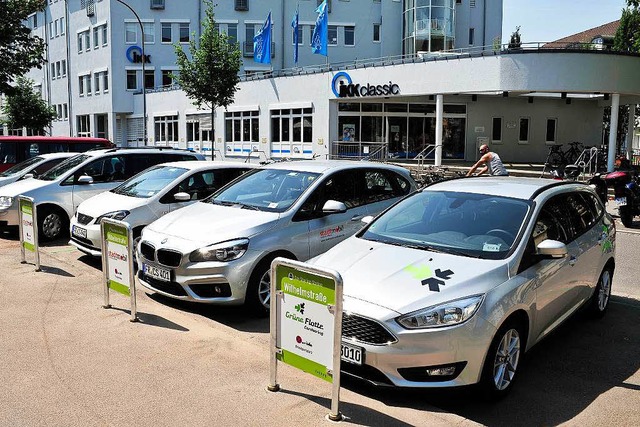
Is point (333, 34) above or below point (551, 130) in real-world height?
above

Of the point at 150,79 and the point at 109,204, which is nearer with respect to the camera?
the point at 109,204

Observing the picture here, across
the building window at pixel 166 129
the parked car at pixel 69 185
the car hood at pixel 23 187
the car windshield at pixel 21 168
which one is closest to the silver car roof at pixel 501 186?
the parked car at pixel 69 185

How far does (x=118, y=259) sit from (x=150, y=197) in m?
2.87

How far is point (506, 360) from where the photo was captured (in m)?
4.82

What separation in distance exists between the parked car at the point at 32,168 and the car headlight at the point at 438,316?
1154 cm

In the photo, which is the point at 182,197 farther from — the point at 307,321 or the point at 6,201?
the point at 307,321

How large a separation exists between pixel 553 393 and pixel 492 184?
2.23 metres

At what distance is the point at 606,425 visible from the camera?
14.6 ft

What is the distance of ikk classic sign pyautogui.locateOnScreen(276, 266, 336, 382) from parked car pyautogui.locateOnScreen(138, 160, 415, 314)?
6.84ft

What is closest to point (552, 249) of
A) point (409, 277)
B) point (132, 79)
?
point (409, 277)

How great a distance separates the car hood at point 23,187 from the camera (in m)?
11.6

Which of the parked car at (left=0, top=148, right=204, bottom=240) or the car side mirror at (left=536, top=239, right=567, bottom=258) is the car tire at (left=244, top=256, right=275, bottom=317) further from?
the parked car at (left=0, top=148, right=204, bottom=240)

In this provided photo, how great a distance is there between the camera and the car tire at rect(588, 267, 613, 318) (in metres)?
6.78

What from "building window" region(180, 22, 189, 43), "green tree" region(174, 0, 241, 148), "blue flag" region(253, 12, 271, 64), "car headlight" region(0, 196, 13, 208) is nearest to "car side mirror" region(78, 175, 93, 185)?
"car headlight" region(0, 196, 13, 208)
